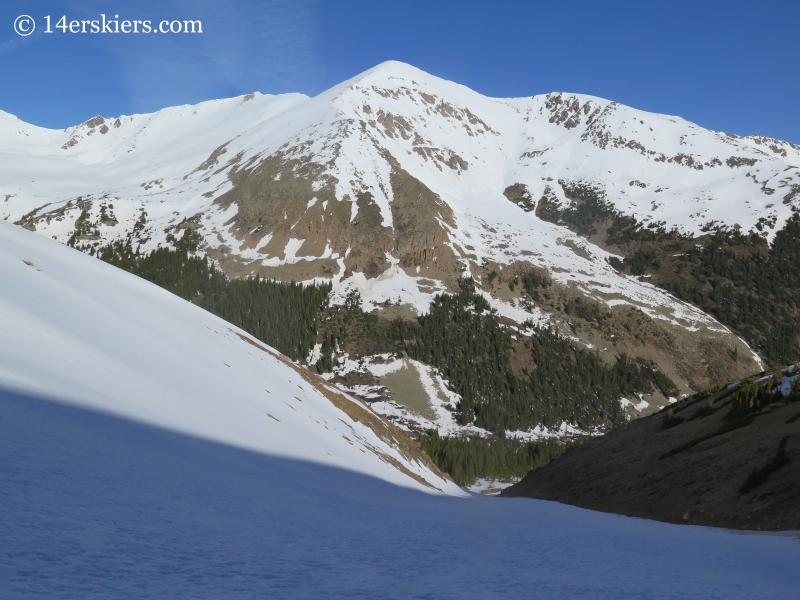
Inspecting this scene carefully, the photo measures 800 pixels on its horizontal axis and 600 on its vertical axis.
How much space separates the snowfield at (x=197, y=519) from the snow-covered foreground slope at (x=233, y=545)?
32 mm

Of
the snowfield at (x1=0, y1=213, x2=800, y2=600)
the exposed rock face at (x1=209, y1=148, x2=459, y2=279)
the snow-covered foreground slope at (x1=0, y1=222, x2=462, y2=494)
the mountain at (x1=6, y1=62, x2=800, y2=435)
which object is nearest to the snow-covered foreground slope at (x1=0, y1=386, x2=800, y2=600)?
the snowfield at (x1=0, y1=213, x2=800, y2=600)

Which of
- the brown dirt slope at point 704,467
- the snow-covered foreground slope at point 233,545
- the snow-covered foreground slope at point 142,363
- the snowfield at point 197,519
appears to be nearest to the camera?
the snow-covered foreground slope at point 233,545

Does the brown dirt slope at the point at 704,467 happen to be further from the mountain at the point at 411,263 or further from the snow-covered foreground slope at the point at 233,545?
the mountain at the point at 411,263

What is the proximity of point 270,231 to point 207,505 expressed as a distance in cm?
14822

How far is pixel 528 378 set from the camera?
125m

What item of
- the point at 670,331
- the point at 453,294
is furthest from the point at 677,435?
the point at 670,331

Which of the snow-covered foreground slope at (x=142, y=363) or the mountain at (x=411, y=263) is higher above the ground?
the mountain at (x=411, y=263)

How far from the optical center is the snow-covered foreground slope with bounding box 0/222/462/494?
1178 cm

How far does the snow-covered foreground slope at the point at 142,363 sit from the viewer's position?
11781 mm

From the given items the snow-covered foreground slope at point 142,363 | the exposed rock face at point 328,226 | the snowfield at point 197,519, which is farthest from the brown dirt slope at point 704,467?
the exposed rock face at point 328,226

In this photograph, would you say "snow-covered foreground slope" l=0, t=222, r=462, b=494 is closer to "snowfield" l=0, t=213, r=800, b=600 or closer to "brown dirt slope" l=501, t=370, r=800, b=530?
"snowfield" l=0, t=213, r=800, b=600

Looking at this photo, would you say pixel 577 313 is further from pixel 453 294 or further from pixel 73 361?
pixel 73 361

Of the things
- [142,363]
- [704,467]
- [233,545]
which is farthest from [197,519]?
[704,467]

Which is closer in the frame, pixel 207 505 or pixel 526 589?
pixel 526 589
